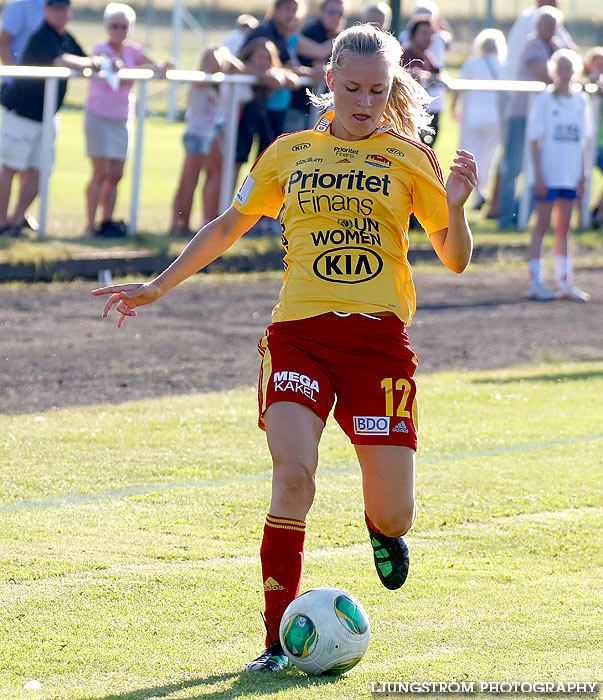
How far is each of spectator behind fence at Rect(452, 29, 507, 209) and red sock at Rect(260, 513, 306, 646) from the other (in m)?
12.5

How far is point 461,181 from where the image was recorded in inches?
177

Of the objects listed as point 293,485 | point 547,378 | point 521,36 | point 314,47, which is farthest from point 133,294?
point 521,36

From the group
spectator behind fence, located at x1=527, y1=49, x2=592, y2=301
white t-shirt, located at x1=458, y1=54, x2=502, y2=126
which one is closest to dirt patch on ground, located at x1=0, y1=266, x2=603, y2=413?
spectator behind fence, located at x1=527, y1=49, x2=592, y2=301

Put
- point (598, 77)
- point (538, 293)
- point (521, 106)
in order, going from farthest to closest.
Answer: point (598, 77), point (521, 106), point (538, 293)

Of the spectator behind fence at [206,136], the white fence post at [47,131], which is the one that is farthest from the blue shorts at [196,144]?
the white fence post at [47,131]

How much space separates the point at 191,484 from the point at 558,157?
23.7 feet

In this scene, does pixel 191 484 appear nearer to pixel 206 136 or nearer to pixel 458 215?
pixel 458 215

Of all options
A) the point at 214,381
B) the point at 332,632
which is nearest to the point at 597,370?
the point at 214,381

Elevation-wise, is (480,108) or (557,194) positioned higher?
(480,108)

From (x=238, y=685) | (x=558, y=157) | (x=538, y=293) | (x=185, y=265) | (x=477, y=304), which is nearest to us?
(x=238, y=685)

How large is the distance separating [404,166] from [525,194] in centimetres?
1241

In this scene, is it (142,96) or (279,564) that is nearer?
(279,564)

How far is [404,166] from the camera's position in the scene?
4.62 meters

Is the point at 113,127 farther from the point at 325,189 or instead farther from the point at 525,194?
the point at 325,189
